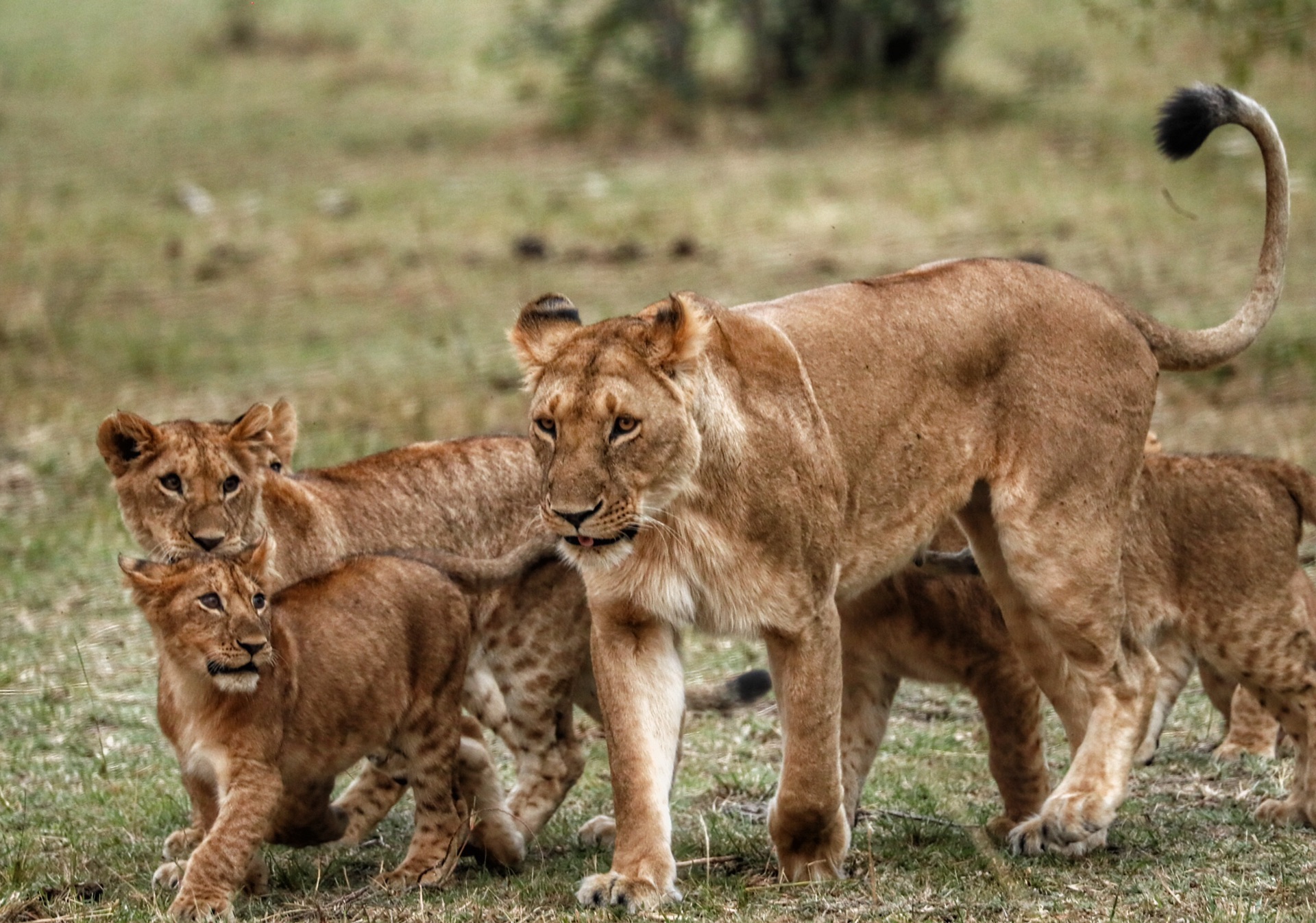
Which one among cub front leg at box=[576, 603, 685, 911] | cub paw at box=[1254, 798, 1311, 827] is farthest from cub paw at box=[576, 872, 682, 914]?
cub paw at box=[1254, 798, 1311, 827]

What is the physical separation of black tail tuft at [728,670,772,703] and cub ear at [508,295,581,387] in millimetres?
1700

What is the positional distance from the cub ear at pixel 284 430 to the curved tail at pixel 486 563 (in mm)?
1005

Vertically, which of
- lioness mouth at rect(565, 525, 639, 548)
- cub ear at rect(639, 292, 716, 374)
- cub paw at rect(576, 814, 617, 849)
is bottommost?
cub paw at rect(576, 814, 617, 849)

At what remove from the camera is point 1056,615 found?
5.37m

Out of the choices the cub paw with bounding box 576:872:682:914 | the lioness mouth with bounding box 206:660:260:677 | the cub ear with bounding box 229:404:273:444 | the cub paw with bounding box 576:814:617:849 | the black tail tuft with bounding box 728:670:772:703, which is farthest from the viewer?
the black tail tuft with bounding box 728:670:772:703

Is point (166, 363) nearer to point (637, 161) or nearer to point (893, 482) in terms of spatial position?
point (637, 161)

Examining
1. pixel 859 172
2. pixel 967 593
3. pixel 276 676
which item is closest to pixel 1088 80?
pixel 859 172

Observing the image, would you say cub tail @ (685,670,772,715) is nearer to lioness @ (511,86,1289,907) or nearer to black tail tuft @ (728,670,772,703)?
black tail tuft @ (728,670,772,703)

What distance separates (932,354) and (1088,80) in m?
15.2

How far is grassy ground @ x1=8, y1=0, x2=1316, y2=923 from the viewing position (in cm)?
510

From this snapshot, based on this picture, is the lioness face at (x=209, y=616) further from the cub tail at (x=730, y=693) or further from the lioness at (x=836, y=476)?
the cub tail at (x=730, y=693)

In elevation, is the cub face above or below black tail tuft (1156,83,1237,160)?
below

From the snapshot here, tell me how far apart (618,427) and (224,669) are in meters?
1.10

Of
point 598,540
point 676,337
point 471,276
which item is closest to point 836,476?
point 676,337
